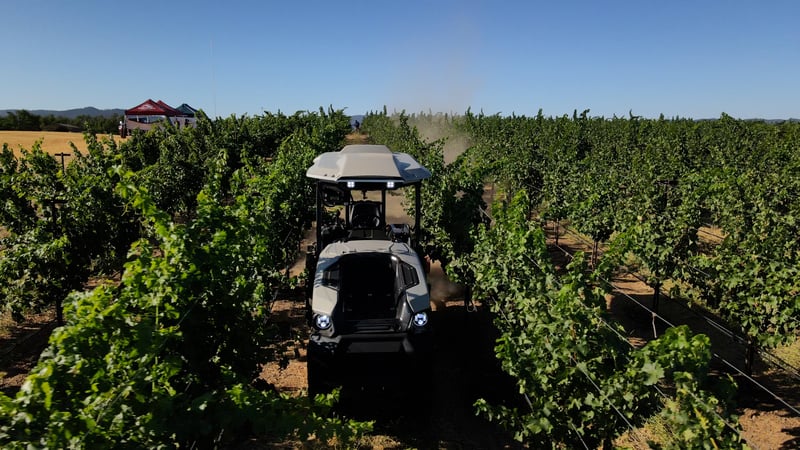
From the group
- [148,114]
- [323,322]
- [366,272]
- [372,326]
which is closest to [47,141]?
[148,114]

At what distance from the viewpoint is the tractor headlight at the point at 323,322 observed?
6.00 metres

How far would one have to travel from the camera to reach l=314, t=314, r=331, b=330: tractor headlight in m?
6.00

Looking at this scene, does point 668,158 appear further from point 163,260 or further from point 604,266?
point 163,260

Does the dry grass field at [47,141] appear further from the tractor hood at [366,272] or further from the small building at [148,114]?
the tractor hood at [366,272]

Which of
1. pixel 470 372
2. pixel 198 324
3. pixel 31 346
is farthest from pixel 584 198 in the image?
pixel 31 346

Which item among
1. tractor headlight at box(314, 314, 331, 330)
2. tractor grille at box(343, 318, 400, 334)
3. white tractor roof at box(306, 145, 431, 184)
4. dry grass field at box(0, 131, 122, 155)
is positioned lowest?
tractor grille at box(343, 318, 400, 334)

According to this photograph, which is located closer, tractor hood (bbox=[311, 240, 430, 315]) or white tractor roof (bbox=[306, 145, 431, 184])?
tractor hood (bbox=[311, 240, 430, 315])

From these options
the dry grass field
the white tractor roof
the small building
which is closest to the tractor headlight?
the white tractor roof

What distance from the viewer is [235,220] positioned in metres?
5.48

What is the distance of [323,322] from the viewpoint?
19.7 ft

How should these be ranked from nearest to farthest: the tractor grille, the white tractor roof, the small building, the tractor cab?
1. the tractor cab
2. the tractor grille
3. the white tractor roof
4. the small building

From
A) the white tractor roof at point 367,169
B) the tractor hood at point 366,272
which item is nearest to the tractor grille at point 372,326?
the tractor hood at point 366,272

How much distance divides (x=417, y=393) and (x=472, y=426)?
3.02 ft

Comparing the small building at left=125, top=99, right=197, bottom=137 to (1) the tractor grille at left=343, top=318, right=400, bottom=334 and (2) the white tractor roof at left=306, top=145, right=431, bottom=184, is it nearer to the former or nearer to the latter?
(2) the white tractor roof at left=306, top=145, right=431, bottom=184
